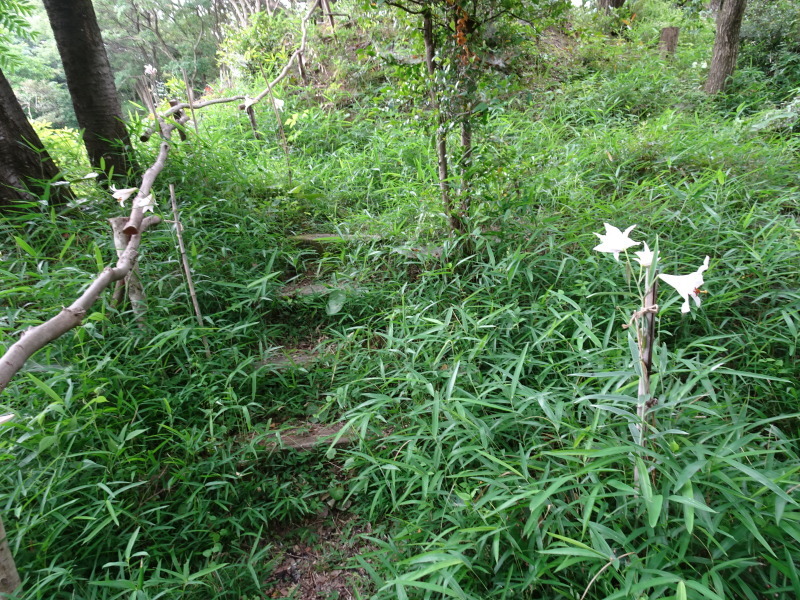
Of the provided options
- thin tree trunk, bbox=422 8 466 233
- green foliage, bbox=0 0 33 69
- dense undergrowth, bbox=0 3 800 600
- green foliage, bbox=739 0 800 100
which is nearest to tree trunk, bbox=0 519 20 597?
dense undergrowth, bbox=0 3 800 600

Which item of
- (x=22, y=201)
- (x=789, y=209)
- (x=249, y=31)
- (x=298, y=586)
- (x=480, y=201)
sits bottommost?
(x=298, y=586)

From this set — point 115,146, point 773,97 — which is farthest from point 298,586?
point 773,97

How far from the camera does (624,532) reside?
4.07 feet

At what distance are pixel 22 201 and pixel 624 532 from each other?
319 cm

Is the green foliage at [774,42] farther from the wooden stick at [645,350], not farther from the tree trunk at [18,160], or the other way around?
the tree trunk at [18,160]

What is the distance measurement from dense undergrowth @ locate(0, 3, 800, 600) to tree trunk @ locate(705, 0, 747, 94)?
134 centimetres

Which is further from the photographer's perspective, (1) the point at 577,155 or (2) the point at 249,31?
(2) the point at 249,31

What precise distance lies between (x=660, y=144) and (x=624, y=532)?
276cm

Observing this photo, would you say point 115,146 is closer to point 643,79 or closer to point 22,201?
point 22,201

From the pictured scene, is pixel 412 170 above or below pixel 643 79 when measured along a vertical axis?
below

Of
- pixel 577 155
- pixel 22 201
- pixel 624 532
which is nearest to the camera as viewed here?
pixel 624 532

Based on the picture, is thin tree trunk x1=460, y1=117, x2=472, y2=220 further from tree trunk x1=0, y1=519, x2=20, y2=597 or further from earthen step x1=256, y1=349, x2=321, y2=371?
tree trunk x1=0, y1=519, x2=20, y2=597

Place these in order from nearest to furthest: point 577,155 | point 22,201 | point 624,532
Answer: point 624,532
point 22,201
point 577,155

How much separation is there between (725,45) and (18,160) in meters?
5.72
